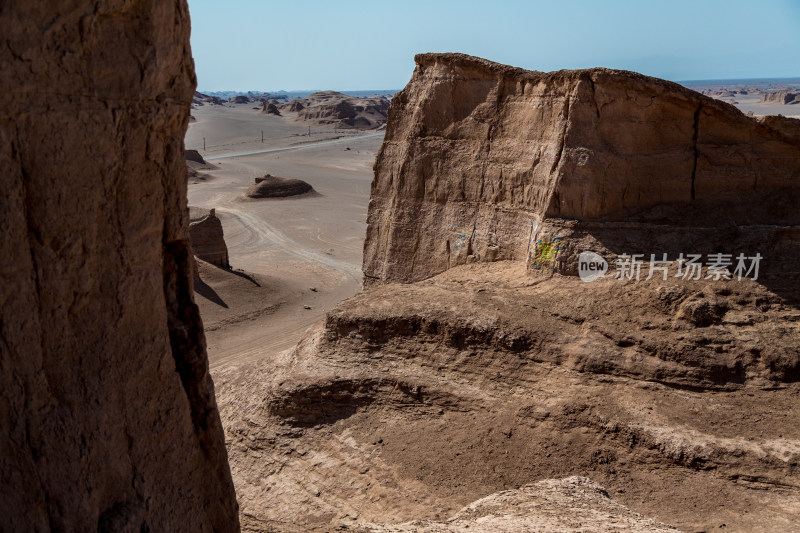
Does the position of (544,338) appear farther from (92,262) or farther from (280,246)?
(280,246)

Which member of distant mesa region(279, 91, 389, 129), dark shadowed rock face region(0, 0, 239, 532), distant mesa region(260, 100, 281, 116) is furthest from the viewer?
distant mesa region(260, 100, 281, 116)

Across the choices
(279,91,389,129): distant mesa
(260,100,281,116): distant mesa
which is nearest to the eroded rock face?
(279,91,389,129): distant mesa

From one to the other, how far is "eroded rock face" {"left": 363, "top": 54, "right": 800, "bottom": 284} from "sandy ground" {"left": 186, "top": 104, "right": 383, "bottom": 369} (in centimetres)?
584

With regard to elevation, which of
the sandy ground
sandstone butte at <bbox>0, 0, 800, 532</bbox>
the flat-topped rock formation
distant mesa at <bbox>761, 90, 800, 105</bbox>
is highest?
distant mesa at <bbox>761, 90, 800, 105</bbox>

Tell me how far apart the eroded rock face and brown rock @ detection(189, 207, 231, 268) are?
11.0 m

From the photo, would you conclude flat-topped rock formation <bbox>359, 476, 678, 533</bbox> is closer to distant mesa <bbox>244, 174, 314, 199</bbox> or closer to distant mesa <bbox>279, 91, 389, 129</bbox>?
distant mesa <bbox>244, 174, 314, 199</bbox>

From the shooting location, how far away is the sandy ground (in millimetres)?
18391

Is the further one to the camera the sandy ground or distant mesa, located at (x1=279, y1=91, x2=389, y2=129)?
distant mesa, located at (x1=279, y1=91, x2=389, y2=129)

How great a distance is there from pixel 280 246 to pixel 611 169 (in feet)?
63.4

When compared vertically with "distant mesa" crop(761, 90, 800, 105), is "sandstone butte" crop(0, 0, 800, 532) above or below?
below

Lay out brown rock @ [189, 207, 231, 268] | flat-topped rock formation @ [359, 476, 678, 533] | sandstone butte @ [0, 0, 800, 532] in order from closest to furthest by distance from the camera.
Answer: sandstone butte @ [0, 0, 800, 532]
flat-topped rock formation @ [359, 476, 678, 533]
brown rock @ [189, 207, 231, 268]

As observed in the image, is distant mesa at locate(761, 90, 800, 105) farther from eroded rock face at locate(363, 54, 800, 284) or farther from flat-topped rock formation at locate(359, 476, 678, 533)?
flat-topped rock formation at locate(359, 476, 678, 533)

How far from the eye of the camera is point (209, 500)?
228 inches

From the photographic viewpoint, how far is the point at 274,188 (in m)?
38.2
